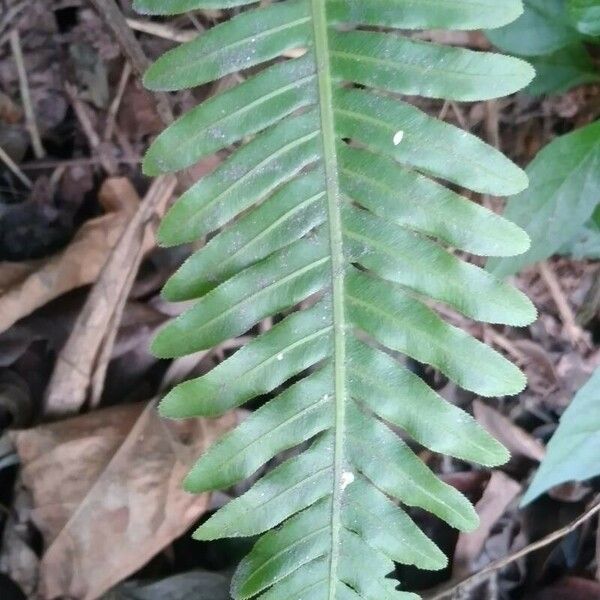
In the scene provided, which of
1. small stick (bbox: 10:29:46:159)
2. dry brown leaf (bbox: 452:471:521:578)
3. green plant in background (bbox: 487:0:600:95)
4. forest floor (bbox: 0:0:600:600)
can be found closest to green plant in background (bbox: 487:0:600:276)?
green plant in background (bbox: 487:0:600:95)

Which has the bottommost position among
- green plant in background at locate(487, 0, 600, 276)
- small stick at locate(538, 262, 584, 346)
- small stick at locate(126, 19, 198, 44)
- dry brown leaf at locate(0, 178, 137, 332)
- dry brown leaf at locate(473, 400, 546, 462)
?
dry brown leaf at locate(473, 400, 546, 462)

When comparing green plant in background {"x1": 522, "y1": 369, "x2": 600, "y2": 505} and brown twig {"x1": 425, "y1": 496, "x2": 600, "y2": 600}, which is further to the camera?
brown twig {"x1": 425, "y1": 496, "x2": 600, "y2": 600}

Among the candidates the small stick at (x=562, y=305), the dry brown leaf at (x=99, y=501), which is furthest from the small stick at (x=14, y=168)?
the small stick at (x=562, y=305)

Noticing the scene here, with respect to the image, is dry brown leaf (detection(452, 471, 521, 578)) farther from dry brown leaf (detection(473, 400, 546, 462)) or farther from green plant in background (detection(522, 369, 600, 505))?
green plant in background (detection(522, 369, 600, 505))

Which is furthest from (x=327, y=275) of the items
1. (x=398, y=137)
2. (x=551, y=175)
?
(x=551, y=175)

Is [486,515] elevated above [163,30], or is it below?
below

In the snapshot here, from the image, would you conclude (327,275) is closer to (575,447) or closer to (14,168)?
(575,447)

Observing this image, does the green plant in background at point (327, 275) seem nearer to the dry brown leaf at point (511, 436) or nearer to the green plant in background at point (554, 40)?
the green plant in background at point (554, 40)
